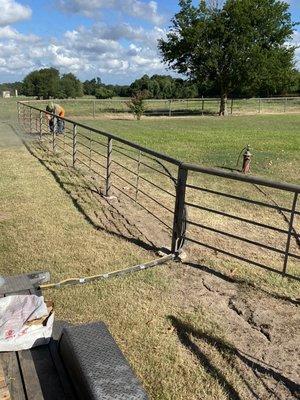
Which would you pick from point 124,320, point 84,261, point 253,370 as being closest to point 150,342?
point 124,320

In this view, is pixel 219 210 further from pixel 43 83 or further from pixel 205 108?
pixel 43 83

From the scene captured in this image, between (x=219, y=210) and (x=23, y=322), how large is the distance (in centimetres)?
566

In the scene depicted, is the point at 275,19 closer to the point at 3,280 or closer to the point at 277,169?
the point at 277,169

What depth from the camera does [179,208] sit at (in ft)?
18.8

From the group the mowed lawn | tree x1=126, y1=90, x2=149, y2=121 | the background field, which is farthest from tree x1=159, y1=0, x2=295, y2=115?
the background field

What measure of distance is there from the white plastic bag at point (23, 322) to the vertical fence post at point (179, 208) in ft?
8.07

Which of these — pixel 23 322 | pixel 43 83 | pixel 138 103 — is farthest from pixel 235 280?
pixel 43 83

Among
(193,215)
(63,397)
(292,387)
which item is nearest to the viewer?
(63,397)

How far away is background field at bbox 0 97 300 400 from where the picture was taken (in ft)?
11.7

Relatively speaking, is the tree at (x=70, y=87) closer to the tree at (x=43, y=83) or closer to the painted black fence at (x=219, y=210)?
the tree at (x=43, y=83)

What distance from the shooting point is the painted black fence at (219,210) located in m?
5.23

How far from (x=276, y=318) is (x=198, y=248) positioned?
2009 mm

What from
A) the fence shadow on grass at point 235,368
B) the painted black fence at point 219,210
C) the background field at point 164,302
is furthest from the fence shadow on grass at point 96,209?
the fence shadow on grass at point 235,368

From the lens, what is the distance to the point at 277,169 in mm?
12625
